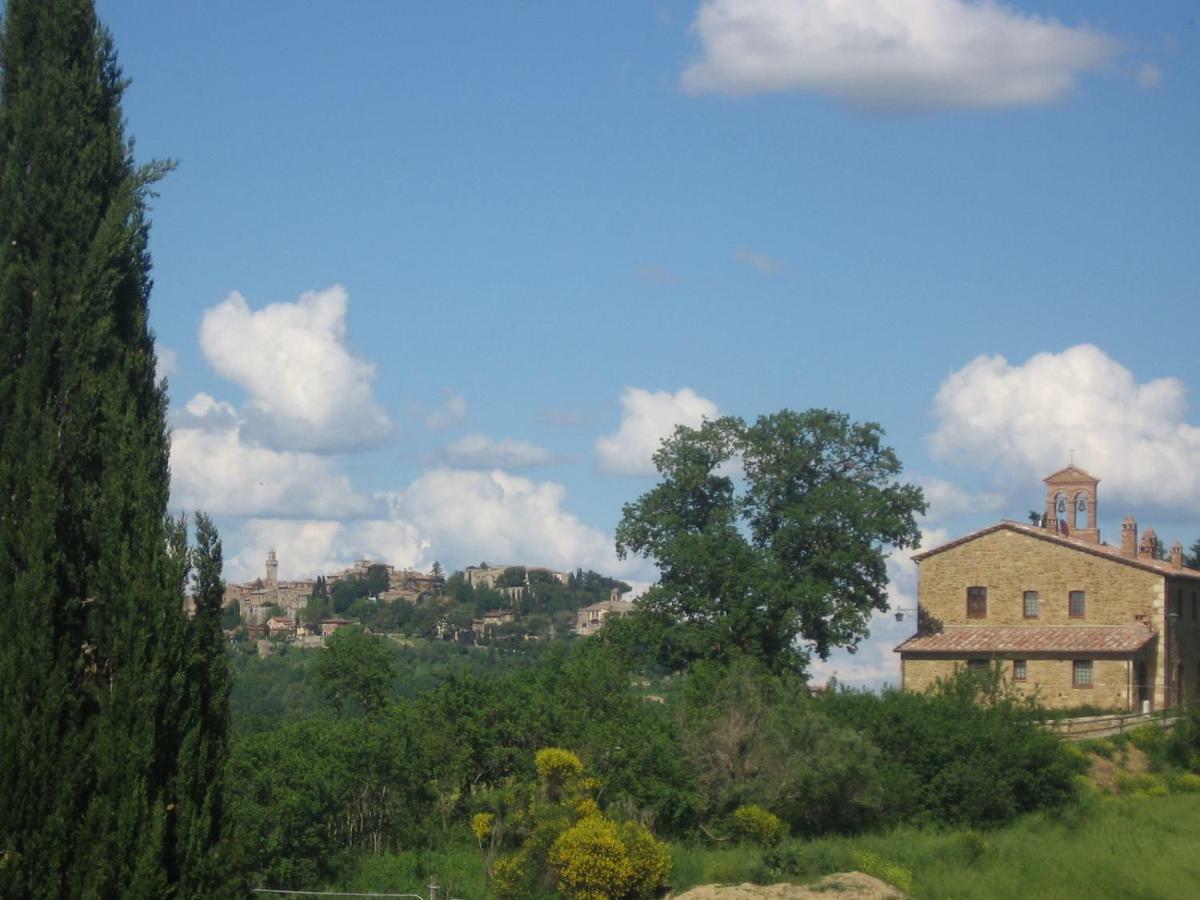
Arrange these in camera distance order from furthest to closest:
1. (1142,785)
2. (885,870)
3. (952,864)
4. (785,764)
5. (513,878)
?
(1142,785), (785,764), (952,864), (885,870), (513,878)

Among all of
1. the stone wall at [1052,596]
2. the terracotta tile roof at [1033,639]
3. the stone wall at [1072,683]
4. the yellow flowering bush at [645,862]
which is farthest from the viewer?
the stone wall at [1052,596]

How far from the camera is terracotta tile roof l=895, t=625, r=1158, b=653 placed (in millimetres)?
50281

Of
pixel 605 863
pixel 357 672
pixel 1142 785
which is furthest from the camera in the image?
pixel 357 672

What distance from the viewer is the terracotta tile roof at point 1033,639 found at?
50.3 m

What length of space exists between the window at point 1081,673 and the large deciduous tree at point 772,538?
686 cm

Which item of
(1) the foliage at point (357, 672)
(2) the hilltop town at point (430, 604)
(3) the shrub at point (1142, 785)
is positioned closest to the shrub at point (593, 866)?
(1) the foliage at point (357, 672)

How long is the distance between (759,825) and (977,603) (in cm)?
2559

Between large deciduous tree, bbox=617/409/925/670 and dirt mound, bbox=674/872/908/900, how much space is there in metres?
19.9

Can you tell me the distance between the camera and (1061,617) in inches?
2073

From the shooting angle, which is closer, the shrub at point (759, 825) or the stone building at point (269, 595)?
the shrub at point (759, 825)

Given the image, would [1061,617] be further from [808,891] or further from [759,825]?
[808,891]

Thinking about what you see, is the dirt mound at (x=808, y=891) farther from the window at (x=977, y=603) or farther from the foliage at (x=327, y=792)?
the window at (x=977, y=603)

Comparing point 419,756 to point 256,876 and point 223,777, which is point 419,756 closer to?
point 256,876

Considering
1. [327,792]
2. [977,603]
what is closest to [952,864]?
[327,792]
